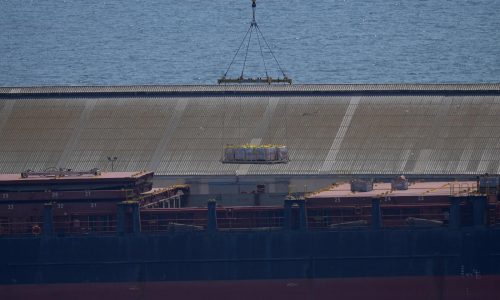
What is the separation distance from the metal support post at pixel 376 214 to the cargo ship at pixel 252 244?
51 millimetres

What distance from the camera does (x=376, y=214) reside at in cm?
9694

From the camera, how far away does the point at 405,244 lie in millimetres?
96750

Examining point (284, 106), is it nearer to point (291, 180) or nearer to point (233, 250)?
point (291, 180)

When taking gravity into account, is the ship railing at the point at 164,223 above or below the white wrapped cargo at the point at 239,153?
below

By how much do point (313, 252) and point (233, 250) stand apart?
161 inches

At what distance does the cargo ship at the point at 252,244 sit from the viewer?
3804 inches

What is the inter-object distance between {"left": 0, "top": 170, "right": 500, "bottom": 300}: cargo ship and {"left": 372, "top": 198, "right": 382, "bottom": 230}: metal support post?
51 mm

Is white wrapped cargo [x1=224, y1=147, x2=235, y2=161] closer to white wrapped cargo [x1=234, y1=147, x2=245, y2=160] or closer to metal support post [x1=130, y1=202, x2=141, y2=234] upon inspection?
white wrapped cargo [x1=234, y1=147, x2=245, y2=160]

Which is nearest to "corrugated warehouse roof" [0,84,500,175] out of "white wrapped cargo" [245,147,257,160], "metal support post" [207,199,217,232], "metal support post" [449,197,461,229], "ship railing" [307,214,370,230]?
"white wrapped cargo" [245,147,257,160]

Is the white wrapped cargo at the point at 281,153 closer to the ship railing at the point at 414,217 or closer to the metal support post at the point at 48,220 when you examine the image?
the ship railing at the point at 414,217

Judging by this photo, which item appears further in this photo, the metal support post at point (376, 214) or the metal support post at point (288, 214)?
the metal support post at point (288, 214)

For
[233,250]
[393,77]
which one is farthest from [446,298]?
[393,77]

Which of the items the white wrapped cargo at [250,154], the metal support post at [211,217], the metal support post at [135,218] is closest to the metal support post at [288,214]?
the metal support post at [211,217]

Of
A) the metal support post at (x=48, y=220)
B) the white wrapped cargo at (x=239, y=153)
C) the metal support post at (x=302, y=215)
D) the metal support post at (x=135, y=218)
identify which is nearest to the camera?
the metal support post at (x=302, y=215)
